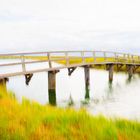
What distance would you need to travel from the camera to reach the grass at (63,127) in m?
6.05

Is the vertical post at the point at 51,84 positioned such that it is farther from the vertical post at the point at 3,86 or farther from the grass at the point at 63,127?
the grass at the point at 63,127

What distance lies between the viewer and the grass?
6.05 m

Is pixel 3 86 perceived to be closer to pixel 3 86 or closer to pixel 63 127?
pixel 3 86

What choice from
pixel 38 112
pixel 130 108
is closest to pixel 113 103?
pixel 130 108

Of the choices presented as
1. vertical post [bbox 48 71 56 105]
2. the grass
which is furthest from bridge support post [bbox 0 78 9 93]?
the grass

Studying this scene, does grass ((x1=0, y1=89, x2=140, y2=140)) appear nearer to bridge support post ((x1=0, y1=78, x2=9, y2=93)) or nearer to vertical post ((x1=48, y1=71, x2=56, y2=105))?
bridge support post ((x1=0, y1=78, x2=9, y2=93))

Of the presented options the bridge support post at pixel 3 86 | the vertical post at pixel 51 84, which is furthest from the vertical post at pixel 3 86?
the vertical post at pixel 51 84

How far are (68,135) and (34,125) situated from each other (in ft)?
2.82

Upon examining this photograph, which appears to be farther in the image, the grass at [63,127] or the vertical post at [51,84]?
the vertical post at [51,84]

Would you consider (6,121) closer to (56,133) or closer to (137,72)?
(56,133)

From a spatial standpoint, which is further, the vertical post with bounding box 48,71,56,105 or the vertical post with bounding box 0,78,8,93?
the vertical post with bounding box 48,71,56,105

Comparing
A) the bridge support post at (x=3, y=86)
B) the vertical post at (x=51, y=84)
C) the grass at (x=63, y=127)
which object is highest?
the grass at (x=63, y=127)

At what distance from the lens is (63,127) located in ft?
21.6

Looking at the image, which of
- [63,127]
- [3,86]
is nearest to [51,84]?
[3,86]
